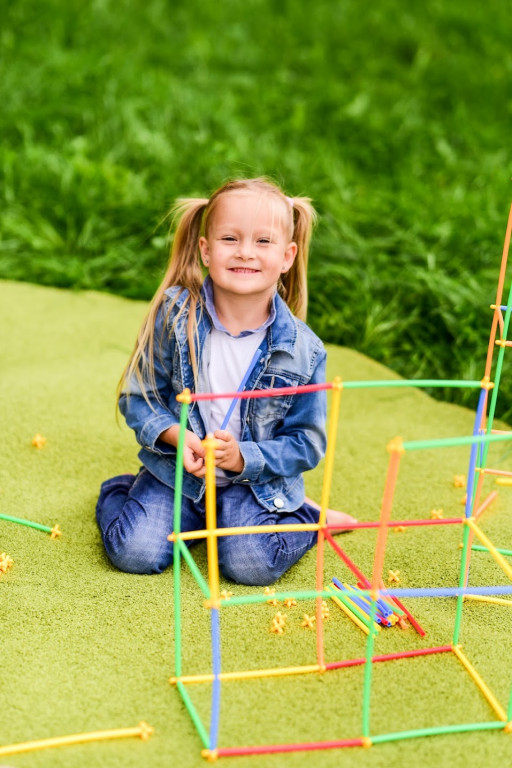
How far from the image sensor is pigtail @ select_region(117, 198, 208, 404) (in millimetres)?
2518

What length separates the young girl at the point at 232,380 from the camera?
2412 mm

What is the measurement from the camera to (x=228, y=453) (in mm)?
2365

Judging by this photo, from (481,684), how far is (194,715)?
64cm

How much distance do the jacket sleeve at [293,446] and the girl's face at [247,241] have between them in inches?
12.4

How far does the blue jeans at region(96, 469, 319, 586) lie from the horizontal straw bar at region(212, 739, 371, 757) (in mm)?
669

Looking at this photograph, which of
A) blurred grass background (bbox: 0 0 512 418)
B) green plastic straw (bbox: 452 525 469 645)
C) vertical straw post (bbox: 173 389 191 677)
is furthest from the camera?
blurred grass background (bbox: 0 0 512 418)

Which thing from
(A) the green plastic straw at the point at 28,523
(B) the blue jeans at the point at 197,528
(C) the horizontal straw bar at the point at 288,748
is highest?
(B) the blue jeans at the point at 197,528

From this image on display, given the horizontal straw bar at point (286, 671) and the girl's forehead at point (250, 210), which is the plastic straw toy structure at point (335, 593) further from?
the girl's forehead at point (250, 210)

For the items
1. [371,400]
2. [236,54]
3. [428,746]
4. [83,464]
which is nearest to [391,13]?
[236,54]

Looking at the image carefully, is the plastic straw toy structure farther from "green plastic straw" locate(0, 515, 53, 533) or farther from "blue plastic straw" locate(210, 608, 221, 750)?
"green plastic straw" locate(0, 515, 53, 533)

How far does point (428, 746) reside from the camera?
186cm

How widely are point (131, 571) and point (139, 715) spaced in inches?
23.5

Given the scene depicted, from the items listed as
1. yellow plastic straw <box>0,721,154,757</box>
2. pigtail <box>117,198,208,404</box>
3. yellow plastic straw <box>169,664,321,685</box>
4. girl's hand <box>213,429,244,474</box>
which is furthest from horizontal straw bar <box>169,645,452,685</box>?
pigtail <box>117,198,208,404</box>

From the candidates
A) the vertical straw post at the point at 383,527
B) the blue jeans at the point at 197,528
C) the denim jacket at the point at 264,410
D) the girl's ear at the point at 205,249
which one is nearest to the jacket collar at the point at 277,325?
the denim jacket at the point at 264,410
